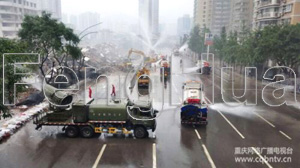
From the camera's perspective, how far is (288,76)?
38281 mm

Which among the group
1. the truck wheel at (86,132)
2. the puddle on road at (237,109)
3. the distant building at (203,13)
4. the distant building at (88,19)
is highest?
the distant building at (203,13)

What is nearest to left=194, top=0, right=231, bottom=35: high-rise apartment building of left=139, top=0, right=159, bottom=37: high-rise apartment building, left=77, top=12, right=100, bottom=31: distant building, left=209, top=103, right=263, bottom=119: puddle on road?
left=139, top=0, right=159, bottom=37: high-rise apartment building

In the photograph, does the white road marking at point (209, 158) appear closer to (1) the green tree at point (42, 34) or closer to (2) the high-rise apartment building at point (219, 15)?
(1) the green tree at point (42, 34)

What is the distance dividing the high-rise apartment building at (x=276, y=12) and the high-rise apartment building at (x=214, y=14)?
102ft

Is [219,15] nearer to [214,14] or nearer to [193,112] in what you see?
[214,14]

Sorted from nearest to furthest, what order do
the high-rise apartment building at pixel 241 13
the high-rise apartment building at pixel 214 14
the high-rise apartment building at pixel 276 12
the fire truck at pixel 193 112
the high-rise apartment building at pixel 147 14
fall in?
the fire truck at pixel 193 112 → the high-rise apartment building at pixel 276 12 → the high-rise apartment building at pixel 241 13 → the high-rise apartment building at pixel 214 14 → the high-rise apartment building at pixel 147 14

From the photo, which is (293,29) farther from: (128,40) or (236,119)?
(128,40)

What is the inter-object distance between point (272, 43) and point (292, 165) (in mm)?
25445

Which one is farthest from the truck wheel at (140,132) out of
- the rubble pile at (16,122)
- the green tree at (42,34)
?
the green tree at (42,34)

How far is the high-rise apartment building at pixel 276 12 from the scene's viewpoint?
142 feet

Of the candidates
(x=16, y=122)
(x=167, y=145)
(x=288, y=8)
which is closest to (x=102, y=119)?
(x=167, y=145)

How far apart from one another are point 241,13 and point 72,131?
6769 centimetres

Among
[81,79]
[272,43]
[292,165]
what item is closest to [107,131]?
[292,165]

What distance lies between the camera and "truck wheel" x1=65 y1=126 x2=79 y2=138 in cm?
1688
